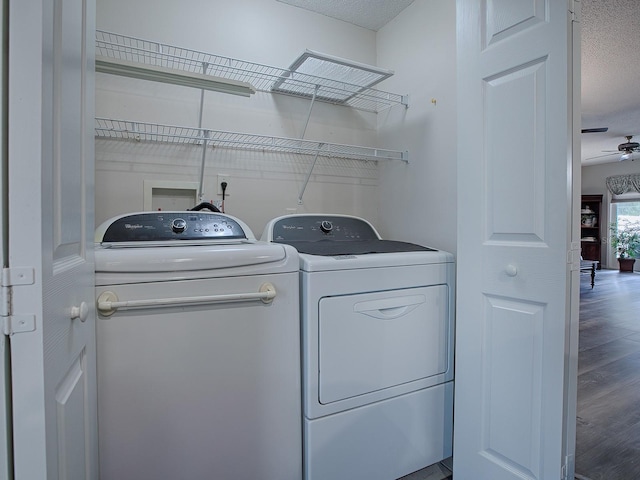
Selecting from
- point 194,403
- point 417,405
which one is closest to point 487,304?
point 417,405

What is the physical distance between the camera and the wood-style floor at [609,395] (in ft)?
5.52

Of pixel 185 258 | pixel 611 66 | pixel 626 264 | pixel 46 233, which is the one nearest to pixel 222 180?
pixel 185 258

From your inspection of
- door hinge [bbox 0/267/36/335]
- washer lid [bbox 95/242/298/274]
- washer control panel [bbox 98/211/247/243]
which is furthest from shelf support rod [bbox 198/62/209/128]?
door hinge [bbox 0/267/36/335]

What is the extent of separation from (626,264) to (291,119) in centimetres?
975

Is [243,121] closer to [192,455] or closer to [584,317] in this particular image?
[192,455]

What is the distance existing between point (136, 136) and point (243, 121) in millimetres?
567

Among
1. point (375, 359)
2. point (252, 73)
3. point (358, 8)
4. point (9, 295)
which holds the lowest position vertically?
point (375, 359)

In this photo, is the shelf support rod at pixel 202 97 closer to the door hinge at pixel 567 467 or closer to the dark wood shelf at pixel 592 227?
the door hinge at pixel 567 467

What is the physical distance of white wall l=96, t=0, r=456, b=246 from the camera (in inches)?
68.0

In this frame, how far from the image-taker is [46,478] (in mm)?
576

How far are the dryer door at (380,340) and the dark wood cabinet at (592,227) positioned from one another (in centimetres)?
974

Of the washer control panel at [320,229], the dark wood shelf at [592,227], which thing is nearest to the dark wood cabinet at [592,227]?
the dark wood shelf at [592,227]

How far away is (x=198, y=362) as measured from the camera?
3.62 ft

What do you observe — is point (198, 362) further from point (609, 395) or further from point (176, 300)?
point (609, 395)
